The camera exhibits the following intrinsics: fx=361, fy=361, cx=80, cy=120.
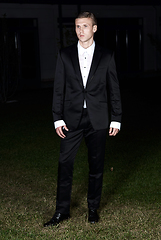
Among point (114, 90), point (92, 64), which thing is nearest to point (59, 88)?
point (92, 64)

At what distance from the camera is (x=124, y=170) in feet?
17.5

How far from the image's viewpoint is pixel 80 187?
15.2ft

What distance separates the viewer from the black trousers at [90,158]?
3.31 metres

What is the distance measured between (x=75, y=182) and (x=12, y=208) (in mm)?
1096

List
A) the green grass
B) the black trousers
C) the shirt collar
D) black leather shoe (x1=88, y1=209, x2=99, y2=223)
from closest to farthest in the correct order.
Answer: the shirt collar, the black trousers, the green grass, black leather shoe (x1=88, y1=209, x2=99, y2=223)

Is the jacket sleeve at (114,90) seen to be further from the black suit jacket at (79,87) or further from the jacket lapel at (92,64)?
the jacket lapel at (92,64)

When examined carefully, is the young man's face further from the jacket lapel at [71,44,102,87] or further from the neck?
the jacket lapel at [71,44,102,87]

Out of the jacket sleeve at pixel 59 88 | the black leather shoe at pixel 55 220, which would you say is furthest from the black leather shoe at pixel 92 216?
the jacket sleeve at pixel 59 88

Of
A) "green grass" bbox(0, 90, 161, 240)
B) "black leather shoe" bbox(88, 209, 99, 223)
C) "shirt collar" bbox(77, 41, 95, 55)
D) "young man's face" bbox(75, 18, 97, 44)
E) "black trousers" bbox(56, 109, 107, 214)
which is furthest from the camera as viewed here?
"black leather shoe" bbox(88, 209, 99, 223)

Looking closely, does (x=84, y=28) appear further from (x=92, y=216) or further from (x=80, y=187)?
(x=80, y=187)

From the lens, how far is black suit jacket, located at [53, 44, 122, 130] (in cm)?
318

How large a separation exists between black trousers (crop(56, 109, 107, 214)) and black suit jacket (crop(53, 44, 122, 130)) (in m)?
0.08

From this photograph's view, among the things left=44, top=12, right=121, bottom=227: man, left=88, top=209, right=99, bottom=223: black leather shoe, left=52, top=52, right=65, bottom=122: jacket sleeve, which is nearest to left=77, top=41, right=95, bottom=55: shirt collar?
left=44, top=12, right=121, bottom=227: man

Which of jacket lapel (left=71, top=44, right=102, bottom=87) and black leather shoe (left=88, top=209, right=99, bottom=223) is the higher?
jacket lapel (left=71, top=44, right=102, bottom=87)
